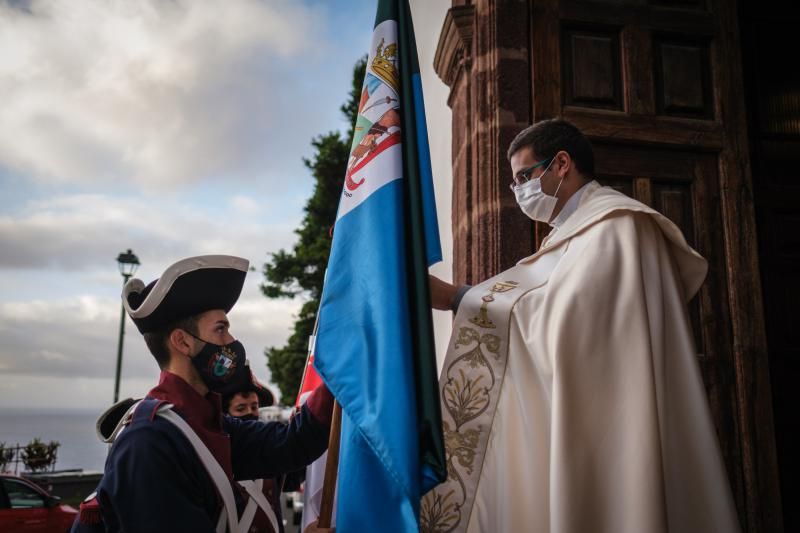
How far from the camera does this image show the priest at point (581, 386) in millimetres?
1935

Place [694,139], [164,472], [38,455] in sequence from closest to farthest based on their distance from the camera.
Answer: [164,472]
[694,139]
[38,455]

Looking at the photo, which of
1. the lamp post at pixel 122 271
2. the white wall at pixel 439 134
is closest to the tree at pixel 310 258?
the lamp post at pixel 122 271

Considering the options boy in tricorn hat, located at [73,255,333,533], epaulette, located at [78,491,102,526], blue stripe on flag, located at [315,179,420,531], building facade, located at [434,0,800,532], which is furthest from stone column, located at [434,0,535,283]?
epaulette, located at [78,491,102,526]

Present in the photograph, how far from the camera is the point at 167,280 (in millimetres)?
2039

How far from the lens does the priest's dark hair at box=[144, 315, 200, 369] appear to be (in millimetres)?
2098

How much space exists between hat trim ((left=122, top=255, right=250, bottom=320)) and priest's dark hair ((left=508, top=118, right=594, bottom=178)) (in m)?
1.27

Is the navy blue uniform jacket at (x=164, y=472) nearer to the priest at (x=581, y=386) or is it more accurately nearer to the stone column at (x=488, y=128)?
the priest at (x=581, y=386)

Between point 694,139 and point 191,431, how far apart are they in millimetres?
3041

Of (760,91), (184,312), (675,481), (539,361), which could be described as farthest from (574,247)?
(760,91)

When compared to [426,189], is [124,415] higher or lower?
lower

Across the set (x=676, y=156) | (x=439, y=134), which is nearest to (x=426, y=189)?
(x=676, y=156)

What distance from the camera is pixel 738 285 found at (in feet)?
10.9

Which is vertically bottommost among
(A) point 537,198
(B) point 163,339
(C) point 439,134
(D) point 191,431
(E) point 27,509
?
(E) point 27,509

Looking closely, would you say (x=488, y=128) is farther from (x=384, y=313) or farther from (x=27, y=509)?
(x=27, y=509)
